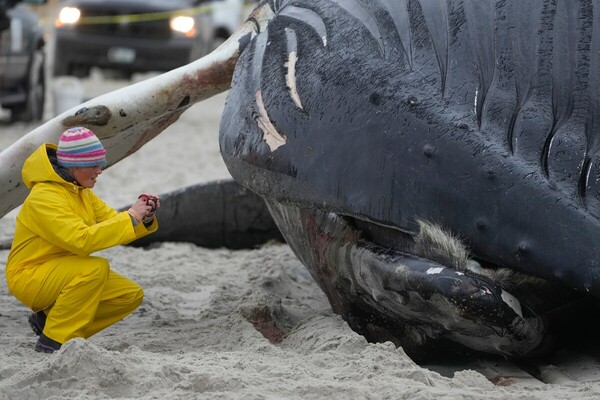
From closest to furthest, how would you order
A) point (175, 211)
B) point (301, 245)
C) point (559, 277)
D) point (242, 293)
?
1. point (559, 277)
2. point (301, 245)
3. point (242, 293)
4. point (175, 211)

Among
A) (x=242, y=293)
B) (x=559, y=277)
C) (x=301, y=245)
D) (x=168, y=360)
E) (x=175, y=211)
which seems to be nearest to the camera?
(x=559, y=277)

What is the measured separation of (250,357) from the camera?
3621mm

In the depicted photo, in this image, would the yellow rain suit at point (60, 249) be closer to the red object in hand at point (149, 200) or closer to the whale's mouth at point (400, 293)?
the red object in hand at point (149, 200)

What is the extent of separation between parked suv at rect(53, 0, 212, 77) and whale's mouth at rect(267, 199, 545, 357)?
1161cm

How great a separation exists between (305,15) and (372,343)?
115cm

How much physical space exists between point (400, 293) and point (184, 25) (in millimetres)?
12502

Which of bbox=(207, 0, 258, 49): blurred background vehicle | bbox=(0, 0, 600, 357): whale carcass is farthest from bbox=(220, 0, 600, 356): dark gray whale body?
bbox=(207, 0, 258, 49): blurred background vehicle

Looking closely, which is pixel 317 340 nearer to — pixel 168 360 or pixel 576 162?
pixel 168 360

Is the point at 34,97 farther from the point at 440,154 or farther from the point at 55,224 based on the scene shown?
the point at 440,154

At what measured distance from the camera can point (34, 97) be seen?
40.9 ft

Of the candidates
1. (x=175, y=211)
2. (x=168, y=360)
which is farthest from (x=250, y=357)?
(x=175, y=211)

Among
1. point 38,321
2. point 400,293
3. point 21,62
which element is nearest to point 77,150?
point 38,321

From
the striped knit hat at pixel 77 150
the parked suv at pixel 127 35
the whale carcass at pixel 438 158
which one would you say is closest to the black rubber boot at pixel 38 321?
the striped knit hat at pixel 77 150

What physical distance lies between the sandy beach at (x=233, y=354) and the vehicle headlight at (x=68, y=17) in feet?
33.0
